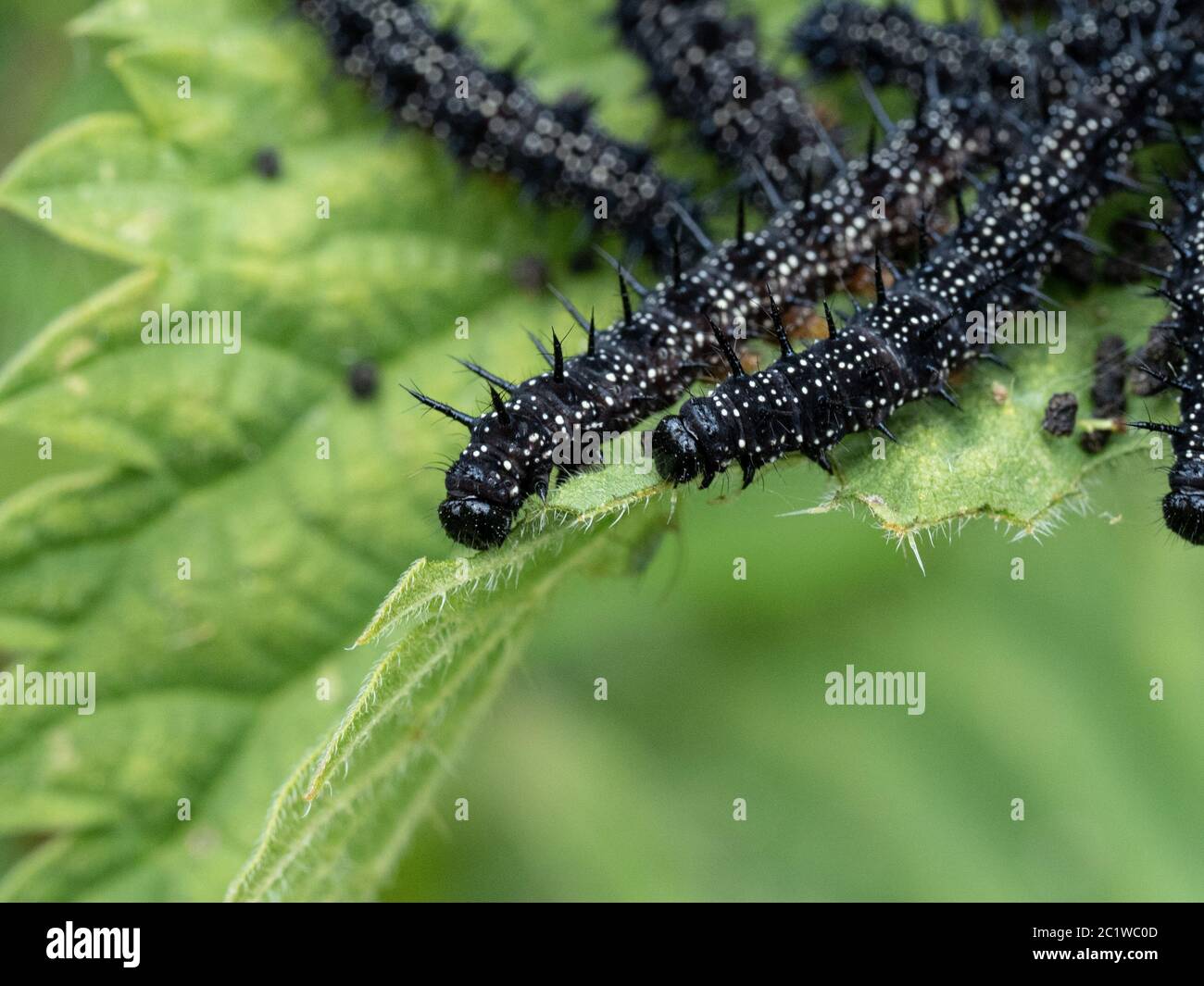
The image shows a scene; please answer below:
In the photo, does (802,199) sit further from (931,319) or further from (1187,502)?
(1187,502)

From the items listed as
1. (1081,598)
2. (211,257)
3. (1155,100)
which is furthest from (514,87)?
(1081,598)

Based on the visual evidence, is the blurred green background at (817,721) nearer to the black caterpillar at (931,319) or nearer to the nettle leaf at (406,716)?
the nettle leaf at (406,716)

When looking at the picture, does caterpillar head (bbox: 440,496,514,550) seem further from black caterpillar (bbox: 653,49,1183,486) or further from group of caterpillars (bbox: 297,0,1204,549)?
black caterpillar (bbox: 653,49,1183,486)

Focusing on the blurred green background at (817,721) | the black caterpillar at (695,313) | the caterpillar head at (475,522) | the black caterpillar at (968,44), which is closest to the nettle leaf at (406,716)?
the caterpillar head at (475,522)

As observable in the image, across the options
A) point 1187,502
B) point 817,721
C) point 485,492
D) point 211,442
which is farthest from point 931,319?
point 211,442

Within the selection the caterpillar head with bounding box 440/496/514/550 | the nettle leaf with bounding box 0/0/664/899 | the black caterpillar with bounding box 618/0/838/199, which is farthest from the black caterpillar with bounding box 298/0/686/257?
the caterpillar head with bounding box 440/496/514/550
